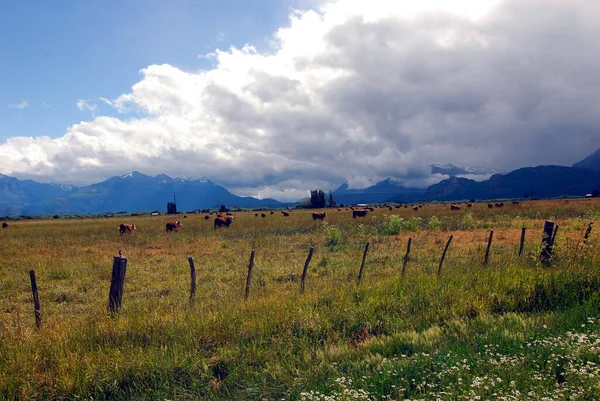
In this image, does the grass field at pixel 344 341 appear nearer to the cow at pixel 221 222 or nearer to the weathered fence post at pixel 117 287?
the weathered fence post at pixel 117 287

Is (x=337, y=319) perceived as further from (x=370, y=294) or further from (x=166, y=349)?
(x=166, y=349)

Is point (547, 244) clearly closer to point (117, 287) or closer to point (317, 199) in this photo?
point (117, 287)

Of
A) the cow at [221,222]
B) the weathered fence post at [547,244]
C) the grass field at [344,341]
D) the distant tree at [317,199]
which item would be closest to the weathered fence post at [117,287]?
the grass field at [344,341]

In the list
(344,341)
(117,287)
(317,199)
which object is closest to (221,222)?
(117,287)

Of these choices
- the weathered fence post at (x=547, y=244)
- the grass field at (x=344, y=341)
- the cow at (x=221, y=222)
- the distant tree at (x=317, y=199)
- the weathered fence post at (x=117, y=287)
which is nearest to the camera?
the grass field at (x=344, y=341)

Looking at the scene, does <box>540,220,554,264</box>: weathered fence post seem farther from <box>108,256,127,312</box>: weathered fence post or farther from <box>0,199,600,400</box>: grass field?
<box>108,256,127,312</box>: weathered fence post

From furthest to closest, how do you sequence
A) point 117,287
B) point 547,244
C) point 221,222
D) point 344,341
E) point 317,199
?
point 317,199
point 221,222
point 547,244
point 117,287
point 344,341

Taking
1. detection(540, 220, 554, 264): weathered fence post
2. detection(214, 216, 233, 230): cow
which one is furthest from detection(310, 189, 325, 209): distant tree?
detection(540, 220, 554, 264): weathered fence post

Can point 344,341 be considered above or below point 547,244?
below

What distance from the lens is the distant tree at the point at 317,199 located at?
137 metres

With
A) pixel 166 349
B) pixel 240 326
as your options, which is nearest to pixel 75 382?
pixel 166 349

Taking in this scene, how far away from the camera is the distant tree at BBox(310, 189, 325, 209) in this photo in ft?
450

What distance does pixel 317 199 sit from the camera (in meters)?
138

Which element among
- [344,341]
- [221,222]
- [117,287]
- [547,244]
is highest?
[547,244]
